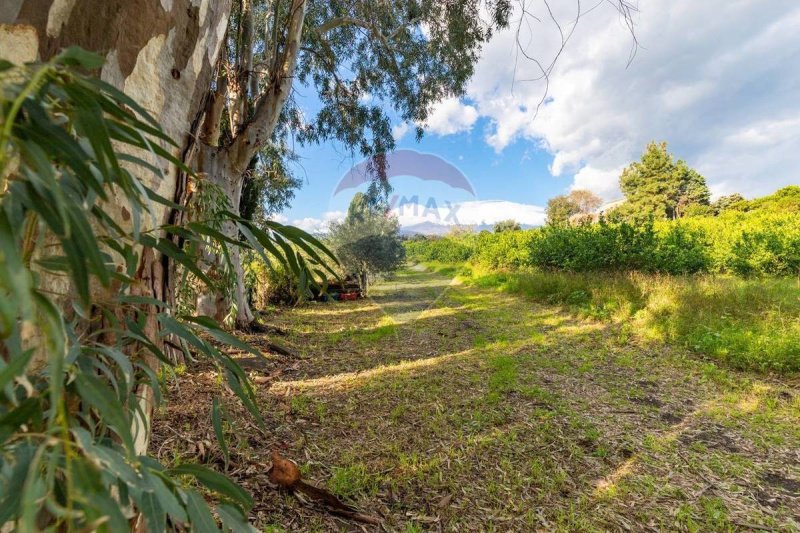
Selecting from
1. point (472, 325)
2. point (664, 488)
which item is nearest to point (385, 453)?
point (664, 488)

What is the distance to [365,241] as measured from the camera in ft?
30.5

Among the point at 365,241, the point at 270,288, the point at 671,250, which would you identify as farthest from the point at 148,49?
the point at 671,250

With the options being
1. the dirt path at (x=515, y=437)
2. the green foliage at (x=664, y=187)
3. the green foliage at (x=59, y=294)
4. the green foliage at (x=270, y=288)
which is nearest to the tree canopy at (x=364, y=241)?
the green foliage at (x=270, y=288)

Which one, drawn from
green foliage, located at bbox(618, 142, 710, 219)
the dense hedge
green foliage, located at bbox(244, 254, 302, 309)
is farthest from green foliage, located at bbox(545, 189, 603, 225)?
green foliage, located at bbox(244, 254, 302, 309)

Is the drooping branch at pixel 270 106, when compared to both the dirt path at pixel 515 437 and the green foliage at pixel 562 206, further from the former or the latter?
the green foliage at pixel 562 206

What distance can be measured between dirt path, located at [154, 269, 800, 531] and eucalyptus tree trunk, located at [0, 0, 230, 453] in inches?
16.6

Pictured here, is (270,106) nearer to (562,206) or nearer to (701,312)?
(701,312)

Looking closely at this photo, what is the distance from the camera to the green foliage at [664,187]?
32781mm

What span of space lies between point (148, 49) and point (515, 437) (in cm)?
259

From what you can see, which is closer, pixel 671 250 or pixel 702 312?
pixel 702 312

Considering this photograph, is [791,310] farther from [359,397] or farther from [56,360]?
[56,360]

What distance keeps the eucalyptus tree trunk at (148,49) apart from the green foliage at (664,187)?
38.0m

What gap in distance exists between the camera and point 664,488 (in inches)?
77.6

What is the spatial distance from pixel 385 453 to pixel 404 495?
373mm
